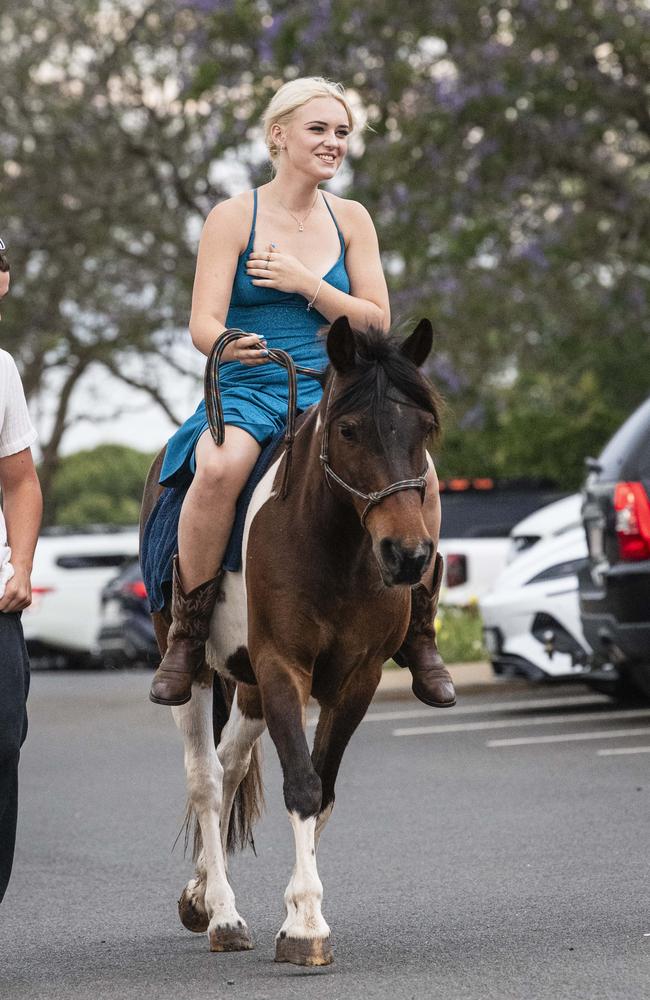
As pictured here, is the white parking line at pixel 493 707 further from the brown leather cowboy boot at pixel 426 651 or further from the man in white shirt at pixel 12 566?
the man in white shirt at pixel 12 566

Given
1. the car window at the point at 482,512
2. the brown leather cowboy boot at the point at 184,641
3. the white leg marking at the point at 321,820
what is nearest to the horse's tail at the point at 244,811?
the brown leather cowboy boot at the point at 184,641

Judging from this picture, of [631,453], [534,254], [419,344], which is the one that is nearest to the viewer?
[419,344]

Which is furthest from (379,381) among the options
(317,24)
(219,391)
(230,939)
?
(317,24)

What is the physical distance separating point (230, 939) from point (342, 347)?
1.98m

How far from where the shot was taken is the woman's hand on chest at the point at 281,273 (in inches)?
258

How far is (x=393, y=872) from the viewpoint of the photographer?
7.97 meters

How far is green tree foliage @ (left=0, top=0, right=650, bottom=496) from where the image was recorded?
23.2m

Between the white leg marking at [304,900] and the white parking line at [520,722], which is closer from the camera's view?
the white leg marking at [304,900]

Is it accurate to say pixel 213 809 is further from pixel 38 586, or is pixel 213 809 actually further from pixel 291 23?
pixel 38 586

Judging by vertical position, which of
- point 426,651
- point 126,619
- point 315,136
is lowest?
point 426,651

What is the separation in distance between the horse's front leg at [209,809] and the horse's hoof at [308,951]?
0.53 m

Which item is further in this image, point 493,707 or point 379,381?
point 493,707

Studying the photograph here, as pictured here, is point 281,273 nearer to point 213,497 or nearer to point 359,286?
point 359,286

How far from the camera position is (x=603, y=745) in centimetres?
1266
